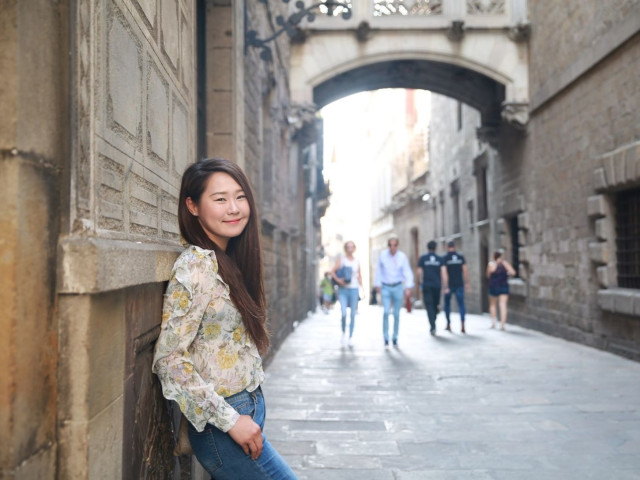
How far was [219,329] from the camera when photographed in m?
1.98

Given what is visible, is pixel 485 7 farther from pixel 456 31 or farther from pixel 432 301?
pixel 432 301

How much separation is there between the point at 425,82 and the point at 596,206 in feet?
22.5

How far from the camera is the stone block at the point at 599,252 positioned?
9461 mm

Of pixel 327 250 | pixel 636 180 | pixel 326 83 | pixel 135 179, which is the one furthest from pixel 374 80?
pixel 327 250

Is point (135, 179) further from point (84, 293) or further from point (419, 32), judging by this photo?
point (419, 32)

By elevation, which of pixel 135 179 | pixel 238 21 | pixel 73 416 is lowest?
pixel 73 416

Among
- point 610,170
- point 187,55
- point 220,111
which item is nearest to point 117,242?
point 187,55

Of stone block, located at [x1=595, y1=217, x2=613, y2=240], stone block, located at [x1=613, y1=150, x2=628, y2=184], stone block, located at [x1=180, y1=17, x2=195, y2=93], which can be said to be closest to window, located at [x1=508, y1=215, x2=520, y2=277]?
stone block, located at [x1=595, y1=217, x2=613, y2=240]

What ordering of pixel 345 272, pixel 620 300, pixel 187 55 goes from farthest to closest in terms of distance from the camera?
pixel 345 272 → pixel 620 300 → pixel 187 55

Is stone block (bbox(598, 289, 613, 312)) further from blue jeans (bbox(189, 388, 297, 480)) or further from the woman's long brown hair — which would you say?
blue jeans (bbox(189, 388, 297, 480))

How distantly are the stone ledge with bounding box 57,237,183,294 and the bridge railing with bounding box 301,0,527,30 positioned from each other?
39.1 ft

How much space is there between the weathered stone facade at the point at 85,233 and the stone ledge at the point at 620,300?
7.10 m

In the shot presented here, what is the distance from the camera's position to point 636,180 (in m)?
8.27

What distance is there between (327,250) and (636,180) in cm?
6421
